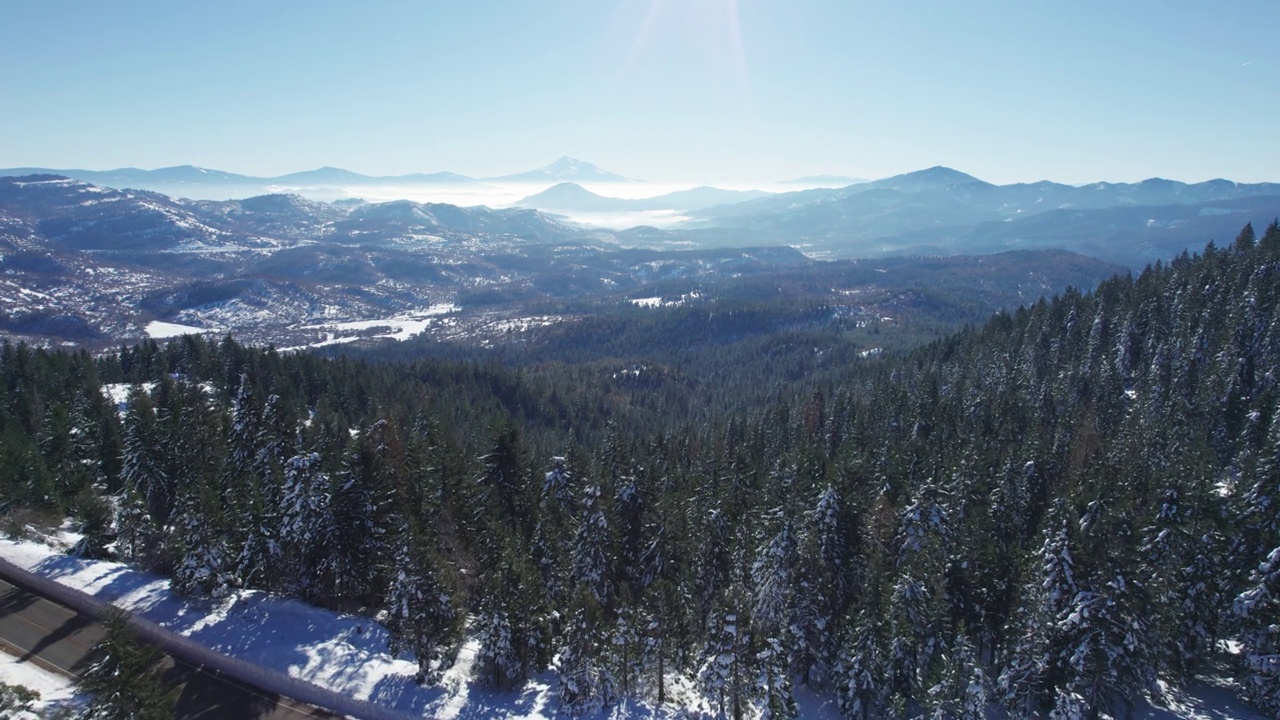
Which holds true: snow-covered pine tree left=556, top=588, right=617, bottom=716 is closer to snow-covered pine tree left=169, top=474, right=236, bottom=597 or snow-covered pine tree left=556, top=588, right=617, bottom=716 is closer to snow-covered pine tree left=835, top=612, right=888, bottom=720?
snow-covered pine tree left=835, top=612, right=888, bottom=720

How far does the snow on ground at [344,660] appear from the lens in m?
37.0

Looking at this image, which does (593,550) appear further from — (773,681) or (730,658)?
(773,681)

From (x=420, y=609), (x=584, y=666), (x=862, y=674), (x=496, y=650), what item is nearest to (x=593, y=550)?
(x=584, y=666)

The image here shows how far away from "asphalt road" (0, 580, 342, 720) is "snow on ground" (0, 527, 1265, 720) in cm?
147

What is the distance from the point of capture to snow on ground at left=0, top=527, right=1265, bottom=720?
37.0 meters

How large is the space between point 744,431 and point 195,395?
237 ft

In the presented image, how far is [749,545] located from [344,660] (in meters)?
27.2

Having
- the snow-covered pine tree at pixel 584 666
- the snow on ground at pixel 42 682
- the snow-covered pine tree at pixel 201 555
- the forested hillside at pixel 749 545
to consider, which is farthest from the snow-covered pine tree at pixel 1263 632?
the snow on ground at pixel 42 682

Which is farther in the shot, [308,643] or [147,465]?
[147,465]

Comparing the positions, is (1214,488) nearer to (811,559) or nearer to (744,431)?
(811,559)

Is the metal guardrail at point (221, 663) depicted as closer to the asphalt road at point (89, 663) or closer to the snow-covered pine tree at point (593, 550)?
the asphalt road at point (89, 663)

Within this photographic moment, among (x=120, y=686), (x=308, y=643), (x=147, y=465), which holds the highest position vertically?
(x=120, y=686)

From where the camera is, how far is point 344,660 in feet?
128

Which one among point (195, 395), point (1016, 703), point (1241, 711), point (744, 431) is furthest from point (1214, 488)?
point (195, 395)
